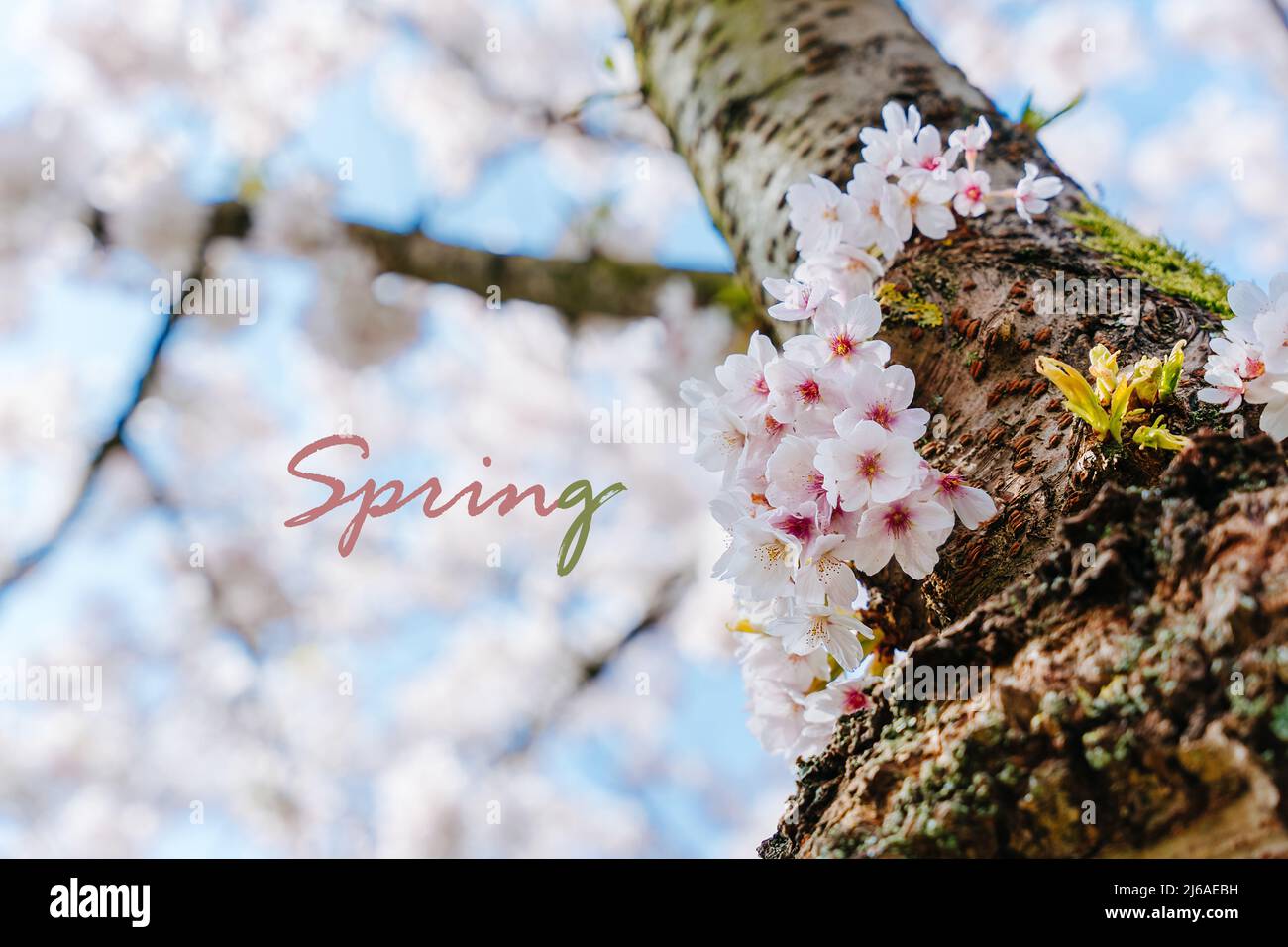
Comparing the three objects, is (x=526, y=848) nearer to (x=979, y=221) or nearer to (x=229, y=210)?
(x=229, y=210)

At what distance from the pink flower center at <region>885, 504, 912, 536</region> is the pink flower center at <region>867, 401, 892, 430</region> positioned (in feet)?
0.24

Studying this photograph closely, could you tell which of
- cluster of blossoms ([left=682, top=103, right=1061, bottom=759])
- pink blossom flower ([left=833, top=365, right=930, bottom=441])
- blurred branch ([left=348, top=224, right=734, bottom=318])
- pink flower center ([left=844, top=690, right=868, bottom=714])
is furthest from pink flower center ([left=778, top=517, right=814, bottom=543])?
blurred branch ([left=348, top=224, right=734, bottom=318])

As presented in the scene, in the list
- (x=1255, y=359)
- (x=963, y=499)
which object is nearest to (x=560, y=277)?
(x=963, y=499)

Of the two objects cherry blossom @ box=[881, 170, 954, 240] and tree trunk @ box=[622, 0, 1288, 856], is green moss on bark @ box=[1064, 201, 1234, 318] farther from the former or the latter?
cherry blossom @ box=[881, 170, 954, 240]

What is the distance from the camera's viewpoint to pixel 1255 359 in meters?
0.75

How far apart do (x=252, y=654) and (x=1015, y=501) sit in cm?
507

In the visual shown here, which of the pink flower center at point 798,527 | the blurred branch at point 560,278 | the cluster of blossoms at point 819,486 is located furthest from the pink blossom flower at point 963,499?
the blurred branch at point 560,278

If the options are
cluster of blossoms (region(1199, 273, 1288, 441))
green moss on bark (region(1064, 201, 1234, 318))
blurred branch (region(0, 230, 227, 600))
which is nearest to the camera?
cluster of blossoms (region(1199, 273, 1288, 441))

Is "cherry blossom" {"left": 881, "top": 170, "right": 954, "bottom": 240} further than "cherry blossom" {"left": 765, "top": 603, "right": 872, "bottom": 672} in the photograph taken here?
Yes

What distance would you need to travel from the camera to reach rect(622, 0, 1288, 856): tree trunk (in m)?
0.54

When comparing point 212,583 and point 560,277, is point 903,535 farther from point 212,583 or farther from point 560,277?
point 212,583

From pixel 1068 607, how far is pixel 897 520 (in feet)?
0.65

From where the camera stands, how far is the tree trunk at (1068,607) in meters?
0.54
